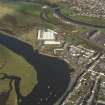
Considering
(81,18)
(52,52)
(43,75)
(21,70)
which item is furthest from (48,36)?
(43,75)

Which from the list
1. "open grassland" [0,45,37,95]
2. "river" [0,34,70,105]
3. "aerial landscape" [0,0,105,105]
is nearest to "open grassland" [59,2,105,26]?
"aerial landscape" [0,0,105,105]

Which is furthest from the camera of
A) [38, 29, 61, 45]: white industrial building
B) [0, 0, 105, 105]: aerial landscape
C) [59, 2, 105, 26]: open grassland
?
[59, 2, 105, 26]: open grassland

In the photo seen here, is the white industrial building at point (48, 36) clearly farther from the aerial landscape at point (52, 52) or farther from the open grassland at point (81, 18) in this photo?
the open grassland at point (81, 18)

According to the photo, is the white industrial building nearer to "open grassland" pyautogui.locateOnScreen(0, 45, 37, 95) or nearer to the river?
the river

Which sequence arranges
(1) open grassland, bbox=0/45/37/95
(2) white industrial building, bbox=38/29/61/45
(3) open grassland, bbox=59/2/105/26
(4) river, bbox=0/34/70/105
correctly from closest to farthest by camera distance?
(4) river, bbox=0/34/70/105, (1) open grassland, bbox=0/45/37/95, (2) white industrial building, bbox=38/29/61/45, (3) open grassland, bbox=59/2/105/26

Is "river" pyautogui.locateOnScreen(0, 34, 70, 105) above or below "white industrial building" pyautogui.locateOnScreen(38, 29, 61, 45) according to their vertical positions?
below

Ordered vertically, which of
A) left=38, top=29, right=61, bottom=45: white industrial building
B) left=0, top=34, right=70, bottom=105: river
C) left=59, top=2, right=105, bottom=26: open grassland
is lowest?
left=0, top=34, right=70, bottom=105: river

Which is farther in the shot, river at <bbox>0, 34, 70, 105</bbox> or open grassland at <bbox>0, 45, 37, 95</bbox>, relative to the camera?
open grassland at <bbox>0, 45, 37, 95</bbox>

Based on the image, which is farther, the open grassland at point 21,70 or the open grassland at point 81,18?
the open grassland at point 81,18

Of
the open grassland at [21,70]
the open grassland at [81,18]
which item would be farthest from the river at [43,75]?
the open grassland at [81,18]

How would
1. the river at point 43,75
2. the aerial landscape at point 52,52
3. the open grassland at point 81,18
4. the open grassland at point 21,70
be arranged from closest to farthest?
the river at point 43,75 → the aerial landscape at point 52,52 → the open grassland at point 21,70 → the open grassland at point 81,18

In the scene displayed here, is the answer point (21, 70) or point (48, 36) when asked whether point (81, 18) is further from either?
point (21, 70)
